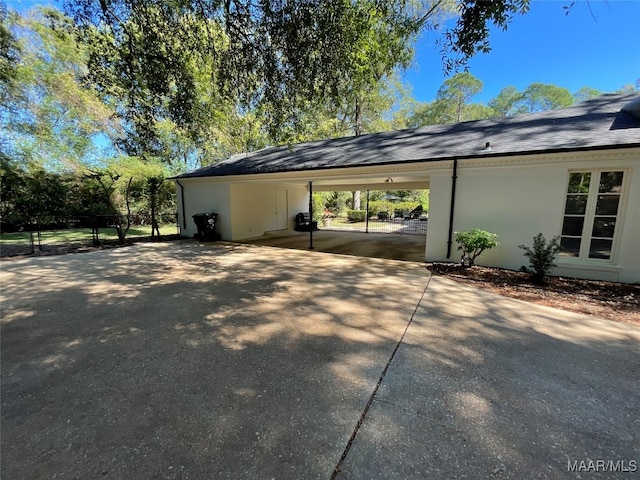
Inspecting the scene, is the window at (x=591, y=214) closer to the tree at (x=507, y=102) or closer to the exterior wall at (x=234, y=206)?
the exterior wall at (x=234, y=206)

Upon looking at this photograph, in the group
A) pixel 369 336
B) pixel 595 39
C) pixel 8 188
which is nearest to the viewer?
pixel 369 336

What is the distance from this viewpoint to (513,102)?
34.6 metres

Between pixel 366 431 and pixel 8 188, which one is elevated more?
pixel 8 188

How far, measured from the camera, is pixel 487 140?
7.04 m

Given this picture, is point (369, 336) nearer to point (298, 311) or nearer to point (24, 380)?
point (298, 311)

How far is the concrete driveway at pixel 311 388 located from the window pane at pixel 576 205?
3180mm

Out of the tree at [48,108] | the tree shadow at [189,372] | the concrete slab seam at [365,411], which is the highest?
the tree at [48,108]

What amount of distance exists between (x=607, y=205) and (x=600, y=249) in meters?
0.91

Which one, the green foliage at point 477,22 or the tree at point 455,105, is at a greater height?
the tree at point 455,105

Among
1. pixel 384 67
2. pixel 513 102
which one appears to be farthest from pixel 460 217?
pixel 513 102

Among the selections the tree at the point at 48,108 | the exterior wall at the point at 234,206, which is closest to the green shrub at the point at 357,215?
the exterior wall at the point at 234,206

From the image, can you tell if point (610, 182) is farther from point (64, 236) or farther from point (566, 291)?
point (64, 236)

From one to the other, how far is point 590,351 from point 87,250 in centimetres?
1176

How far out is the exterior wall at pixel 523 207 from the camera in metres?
5.29
